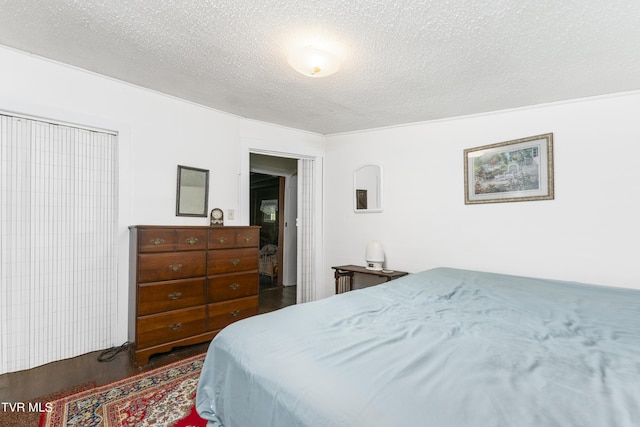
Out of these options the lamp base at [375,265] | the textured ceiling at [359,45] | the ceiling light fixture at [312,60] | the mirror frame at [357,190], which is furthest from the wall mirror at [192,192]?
the lamp base at [375,265]

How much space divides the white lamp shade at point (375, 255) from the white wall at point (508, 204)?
0.19 m

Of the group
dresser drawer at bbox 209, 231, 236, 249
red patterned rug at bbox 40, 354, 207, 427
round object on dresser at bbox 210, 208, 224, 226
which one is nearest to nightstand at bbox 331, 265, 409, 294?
dresser drawer at bbox 209, 231, 236, 249

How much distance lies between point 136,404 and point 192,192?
5.97 ft

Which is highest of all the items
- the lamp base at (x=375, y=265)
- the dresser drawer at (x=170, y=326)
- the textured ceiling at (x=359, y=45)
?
the textured ceiling at (x=359, y=45)

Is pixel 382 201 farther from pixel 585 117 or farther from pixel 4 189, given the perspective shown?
pixel 4 189

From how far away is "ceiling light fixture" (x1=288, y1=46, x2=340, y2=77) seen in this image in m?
1.79

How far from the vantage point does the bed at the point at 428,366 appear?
2.27 ft

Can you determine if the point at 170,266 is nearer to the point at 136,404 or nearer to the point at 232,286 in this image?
the point at 232,286

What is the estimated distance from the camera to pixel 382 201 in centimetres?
346

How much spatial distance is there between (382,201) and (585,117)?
1923 mm

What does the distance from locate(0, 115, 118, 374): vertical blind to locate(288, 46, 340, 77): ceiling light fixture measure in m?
1.83

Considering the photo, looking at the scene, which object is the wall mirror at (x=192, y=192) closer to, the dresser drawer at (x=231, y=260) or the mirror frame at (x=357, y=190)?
the dresser drawer at (x=231, y=260)

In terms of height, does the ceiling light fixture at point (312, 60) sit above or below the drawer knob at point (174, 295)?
above

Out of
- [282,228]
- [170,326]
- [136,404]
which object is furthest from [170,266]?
[282,228]
